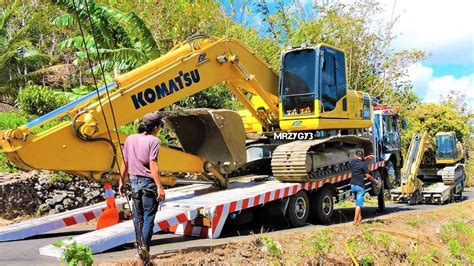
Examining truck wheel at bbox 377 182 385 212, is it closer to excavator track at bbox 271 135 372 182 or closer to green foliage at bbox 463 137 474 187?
excavator track at bbox 271 135 372 182

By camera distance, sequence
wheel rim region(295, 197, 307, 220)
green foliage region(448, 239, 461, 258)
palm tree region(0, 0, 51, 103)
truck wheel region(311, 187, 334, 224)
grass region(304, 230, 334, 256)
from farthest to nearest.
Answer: palm tree region(0, 0, 51, 103), truck wheel region(311, 187, 334, 224), wheel rim region(295, 197, 307, 220), green foliage region(448, 239, 461, 258), grass region(304, 230, 334, 256)

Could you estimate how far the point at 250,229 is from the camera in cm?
926

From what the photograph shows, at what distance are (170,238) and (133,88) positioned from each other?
251 cm

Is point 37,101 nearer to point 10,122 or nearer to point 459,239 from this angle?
point 10,122

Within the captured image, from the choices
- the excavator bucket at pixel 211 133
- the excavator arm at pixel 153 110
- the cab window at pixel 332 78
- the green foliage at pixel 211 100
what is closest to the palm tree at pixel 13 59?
the green foliage at pixel 211 100

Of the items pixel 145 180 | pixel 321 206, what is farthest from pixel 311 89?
pixel 145 180

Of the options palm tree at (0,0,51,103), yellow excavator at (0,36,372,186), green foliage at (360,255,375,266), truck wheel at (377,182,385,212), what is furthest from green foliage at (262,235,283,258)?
palm tree at (0,0,51,103)

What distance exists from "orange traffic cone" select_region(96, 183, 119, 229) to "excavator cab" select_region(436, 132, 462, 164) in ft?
54.0

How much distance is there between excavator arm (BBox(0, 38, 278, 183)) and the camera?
715 centimetres

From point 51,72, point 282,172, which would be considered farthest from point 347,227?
point 51,72

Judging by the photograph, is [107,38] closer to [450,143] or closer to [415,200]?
[415,200]

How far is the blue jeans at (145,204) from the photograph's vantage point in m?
5.64

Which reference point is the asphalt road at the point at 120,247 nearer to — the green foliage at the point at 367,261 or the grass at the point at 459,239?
the green foliage at the point at 367,261

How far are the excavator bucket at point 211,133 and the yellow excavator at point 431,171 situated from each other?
9.38 metres
